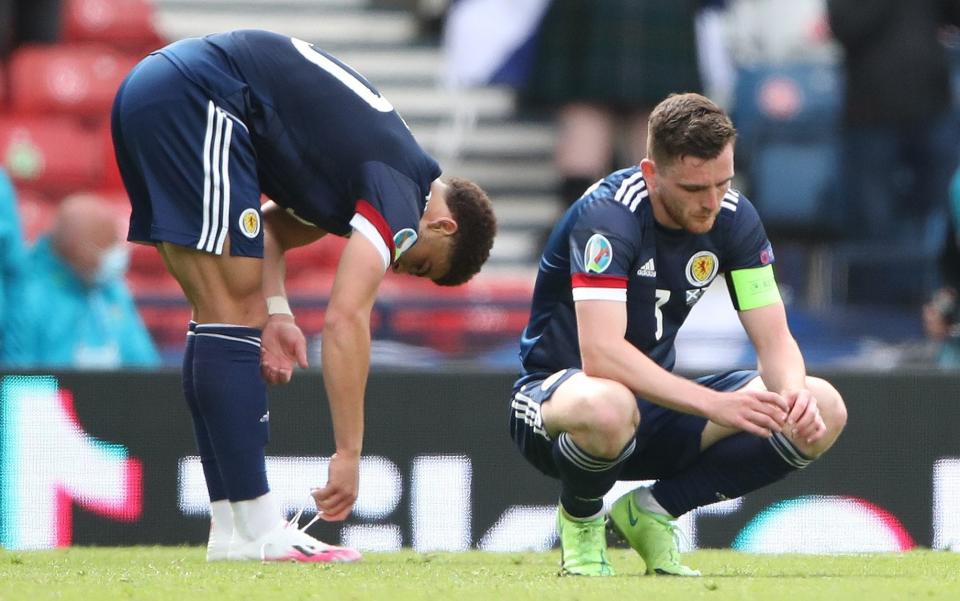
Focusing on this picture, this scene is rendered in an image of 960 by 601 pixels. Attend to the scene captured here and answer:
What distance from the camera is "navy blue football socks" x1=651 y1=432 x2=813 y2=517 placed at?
469 cm

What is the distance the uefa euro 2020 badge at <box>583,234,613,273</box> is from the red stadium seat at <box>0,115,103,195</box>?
5843mm

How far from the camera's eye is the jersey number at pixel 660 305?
4.78 meters

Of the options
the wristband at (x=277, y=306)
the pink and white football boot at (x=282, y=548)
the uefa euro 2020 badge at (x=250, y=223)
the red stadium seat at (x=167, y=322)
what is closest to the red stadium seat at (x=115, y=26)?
the red stadium seat at (x=167, y=322)

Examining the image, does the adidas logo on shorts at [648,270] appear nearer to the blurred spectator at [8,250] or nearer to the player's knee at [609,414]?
the player's knee at [609,414]

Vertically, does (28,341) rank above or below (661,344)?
below

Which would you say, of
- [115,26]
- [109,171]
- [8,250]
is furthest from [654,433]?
[115,26]

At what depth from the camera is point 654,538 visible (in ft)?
15.7

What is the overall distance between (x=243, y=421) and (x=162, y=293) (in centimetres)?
353

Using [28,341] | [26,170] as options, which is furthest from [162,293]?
[26,170]

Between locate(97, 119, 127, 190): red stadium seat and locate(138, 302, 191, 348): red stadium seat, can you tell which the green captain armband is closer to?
locate(138, 302, 191, 348): red stadium seat

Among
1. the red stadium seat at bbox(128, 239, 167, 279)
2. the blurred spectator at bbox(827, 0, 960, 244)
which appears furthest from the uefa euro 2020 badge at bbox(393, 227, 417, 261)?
the blurred spectator at bbox(827, 0, 960, 244)

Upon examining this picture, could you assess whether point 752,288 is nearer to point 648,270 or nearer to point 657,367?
point 648,270

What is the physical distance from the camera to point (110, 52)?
414 inches

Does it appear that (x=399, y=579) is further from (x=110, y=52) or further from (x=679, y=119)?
(x=110, y=52)
